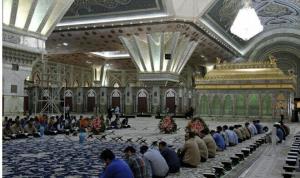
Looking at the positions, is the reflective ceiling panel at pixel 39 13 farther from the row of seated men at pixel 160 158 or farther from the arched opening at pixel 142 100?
the row of seated men at pixel 160 158

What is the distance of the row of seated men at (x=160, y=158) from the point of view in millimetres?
3672

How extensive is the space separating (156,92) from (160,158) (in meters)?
19.3

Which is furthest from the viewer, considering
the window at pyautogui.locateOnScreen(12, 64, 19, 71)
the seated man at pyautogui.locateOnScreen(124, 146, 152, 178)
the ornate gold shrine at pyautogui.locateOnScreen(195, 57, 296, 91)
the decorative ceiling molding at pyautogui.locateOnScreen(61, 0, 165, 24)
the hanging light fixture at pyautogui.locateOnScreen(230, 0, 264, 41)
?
the decorative ceiling molding at pyautogui.locateOnScreen(61, 0, 165, 24)

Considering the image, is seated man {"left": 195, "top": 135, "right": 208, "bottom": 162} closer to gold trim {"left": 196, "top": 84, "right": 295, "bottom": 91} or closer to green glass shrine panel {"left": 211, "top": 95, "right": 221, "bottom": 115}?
gold trim {"left": 196, "top": 84, "right": 295, "bottom": 91}

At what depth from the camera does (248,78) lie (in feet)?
61.4

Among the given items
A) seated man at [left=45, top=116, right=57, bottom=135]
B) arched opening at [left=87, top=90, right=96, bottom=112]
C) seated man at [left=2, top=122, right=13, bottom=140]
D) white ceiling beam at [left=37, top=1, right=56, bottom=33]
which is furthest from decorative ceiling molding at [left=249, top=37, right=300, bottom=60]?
seated man at [left=2, top=122, right=13, bottom=140]

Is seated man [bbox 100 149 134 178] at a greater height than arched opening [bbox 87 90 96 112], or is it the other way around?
arched opening [bbox 87 90 96 112]

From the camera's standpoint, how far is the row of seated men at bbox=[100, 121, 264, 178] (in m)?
3.67

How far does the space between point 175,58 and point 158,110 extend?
342 centimetres

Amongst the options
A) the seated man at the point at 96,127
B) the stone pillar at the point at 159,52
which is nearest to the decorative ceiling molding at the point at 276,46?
the stone pillar at the point at 159,52

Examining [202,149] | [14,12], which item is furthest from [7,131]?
[14,12]

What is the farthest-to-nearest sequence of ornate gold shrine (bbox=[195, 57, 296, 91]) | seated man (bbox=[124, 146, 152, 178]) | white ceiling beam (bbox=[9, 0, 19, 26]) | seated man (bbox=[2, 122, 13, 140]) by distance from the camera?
ornate gold shrine (bbox=[195, 57, 296, 91])
white ceiling beam (bbox=[9, 0, 19, 26])
seated man (bbox=[2, 122, 13, 140])
seated man (bbox=[124, 146, 152, 178])

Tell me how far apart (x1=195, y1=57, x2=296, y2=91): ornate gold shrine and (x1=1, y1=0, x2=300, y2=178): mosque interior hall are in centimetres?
5

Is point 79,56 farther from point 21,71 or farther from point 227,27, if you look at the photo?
point 21,71
